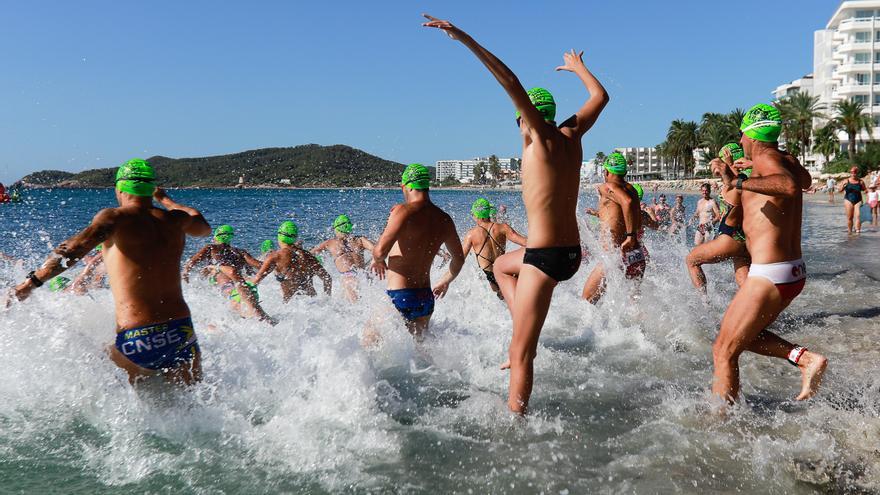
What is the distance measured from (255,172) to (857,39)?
82.5 metres

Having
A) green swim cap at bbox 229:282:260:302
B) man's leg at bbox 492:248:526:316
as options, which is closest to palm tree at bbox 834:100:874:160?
green swim cap at bbox 229:282:260:302

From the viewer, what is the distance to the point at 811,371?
428 cm

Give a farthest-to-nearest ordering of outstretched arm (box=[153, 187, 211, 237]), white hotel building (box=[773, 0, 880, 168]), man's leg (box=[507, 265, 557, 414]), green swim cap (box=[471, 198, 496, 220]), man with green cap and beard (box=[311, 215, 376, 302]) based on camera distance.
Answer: white hotel building (box=[773, 0, 880, 168]), man with green cap and beard (box=[311, 215, 376, 302]), green swim cap (box=[471, 198, 496, 220]), outstretched arm (box=[153, 187, 211, 237]), man's leg (box=[507, 265, 557, 414])

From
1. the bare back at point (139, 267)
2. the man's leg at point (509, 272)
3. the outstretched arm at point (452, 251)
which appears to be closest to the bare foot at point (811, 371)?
→ the man's leg at point (509, 272)

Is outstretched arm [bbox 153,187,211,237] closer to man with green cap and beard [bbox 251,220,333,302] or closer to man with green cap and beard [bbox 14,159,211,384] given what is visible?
man with green cap and beard [bbox 14,159,211,384]

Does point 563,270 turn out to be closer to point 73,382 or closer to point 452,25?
point 452,25

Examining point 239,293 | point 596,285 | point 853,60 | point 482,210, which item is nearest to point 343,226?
point 239,293

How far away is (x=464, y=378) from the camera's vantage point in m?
5.61

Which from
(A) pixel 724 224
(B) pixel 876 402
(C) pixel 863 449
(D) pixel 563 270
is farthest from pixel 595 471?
(A) pixel 724 224

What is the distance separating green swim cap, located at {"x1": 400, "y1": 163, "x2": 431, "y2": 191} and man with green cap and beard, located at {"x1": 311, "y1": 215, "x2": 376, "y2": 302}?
3.63m

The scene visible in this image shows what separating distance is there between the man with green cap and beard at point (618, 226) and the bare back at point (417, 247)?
2360 mm

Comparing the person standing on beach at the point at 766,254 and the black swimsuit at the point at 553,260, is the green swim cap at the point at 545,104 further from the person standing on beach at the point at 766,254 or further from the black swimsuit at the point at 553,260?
the person standing on beach at the point at 766,254

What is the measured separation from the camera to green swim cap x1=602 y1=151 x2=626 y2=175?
7586mm

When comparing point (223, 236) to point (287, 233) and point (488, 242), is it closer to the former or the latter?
point (287, 233)
